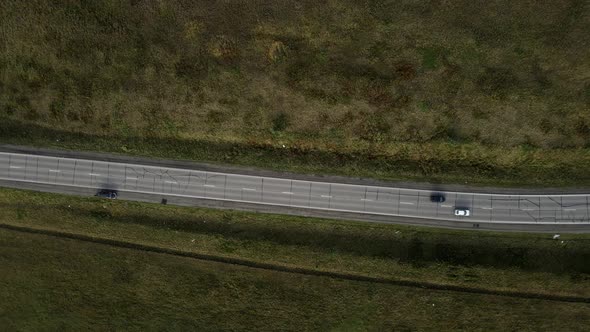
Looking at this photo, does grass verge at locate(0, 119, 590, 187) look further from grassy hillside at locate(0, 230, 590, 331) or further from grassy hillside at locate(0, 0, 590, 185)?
grassy hillside at locate(0, 230, 590, 331)

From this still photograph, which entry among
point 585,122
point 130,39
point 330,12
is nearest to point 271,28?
point 330,12

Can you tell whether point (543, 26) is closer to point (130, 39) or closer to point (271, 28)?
point (271, 28)

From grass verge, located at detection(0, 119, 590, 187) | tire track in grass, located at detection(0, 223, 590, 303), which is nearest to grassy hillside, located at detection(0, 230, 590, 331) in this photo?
tire track in grass, located at detection(0, 223, 590, 303)

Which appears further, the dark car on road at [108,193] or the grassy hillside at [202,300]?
the dark car on road at [108,193]

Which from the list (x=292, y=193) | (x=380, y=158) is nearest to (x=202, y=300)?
(x=292, y=193)

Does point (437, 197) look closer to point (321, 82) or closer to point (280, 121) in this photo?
point (321, 82)

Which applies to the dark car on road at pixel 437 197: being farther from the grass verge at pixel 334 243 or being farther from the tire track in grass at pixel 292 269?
the tire track in grass at pixel 292 269

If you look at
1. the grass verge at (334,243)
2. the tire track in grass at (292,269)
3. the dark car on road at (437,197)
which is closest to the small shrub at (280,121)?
the grass verge at (334,243)
